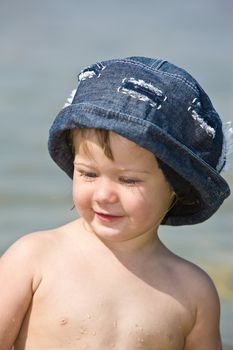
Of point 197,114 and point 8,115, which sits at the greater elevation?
point 197,114

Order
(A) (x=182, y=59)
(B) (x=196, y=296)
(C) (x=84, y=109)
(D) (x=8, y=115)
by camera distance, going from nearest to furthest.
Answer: (C) (x=84, y=109) < (B) (x=196, y=296) < (D) (x=8, y=115) < (A) (x=182, y=59)

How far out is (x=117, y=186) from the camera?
2361 millimetres

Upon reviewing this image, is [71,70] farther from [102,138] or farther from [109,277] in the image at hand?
[102,138]

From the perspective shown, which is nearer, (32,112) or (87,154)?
(87,154)

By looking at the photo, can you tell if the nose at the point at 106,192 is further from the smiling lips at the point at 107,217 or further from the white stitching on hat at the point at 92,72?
the white stitching on hat at the point at 92,72

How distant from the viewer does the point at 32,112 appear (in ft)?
14.6

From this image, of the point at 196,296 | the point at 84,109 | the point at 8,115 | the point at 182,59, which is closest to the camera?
the point at 84,109

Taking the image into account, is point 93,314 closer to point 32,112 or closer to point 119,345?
point 119,345

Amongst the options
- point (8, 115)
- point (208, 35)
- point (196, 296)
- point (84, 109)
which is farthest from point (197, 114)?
point (208, 35)

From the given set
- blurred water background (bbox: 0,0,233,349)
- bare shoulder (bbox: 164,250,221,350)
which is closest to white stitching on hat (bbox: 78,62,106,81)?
bare shoulder (bbox: 164,250,221,350)

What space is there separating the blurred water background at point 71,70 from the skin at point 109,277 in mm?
621

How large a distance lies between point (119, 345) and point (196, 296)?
0.77 feet

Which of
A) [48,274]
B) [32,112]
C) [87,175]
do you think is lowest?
[32,112]

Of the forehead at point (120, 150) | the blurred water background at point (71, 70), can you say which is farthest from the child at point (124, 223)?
the blurred water background at point (71, 70)
